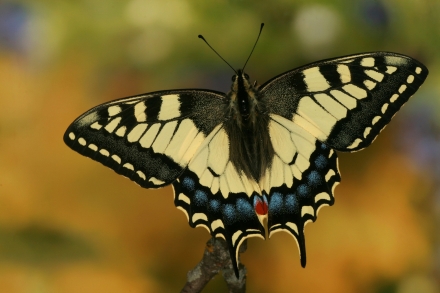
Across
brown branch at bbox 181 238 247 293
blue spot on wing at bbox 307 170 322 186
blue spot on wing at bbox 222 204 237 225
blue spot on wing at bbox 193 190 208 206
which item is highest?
blue spot on wing at bbox 307 170 322 186

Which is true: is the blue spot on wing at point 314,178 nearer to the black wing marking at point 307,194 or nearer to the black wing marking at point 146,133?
the black wing marking at point 307,194

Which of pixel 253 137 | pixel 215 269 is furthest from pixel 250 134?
pixel 215 269

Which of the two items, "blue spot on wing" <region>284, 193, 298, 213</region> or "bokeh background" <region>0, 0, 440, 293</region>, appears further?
"bokeh background" <region>0, 0, 440, 293</region>

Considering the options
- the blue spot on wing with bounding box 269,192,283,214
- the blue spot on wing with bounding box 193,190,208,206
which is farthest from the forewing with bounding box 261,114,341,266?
the blue spot on wing with bounding box 193,190,208,206

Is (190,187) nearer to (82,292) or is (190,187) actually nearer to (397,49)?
(82,292)

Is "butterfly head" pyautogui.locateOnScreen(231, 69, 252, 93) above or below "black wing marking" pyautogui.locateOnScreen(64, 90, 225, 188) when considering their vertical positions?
above

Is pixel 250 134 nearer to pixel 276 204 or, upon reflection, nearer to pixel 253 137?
pixel 253 137

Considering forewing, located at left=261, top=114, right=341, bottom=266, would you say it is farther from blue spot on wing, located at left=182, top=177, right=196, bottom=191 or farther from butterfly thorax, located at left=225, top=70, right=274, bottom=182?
blue spot on wing, located at left=182, top=177, right=196, bottom=191
